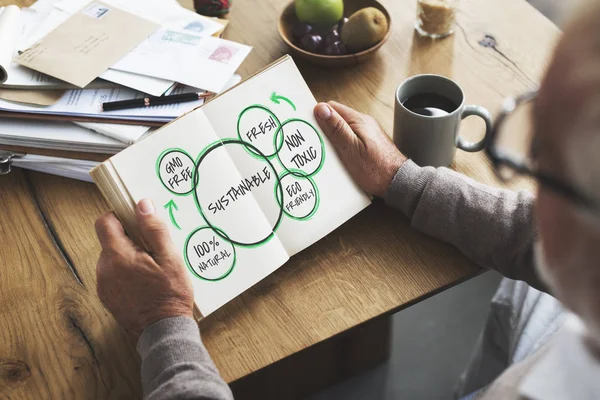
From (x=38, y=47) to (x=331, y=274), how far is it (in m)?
0.63

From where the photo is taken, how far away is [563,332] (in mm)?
605

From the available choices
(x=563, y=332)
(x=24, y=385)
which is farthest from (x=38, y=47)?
(x=563, y=332)

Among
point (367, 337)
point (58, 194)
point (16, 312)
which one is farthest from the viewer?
point (367, 337)

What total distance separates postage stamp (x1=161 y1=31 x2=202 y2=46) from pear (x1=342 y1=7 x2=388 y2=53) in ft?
0.86

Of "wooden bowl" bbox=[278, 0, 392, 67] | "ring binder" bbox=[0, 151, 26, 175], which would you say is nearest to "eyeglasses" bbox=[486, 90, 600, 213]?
"wooden bowl" bbox=[278, 0, 392, 67]

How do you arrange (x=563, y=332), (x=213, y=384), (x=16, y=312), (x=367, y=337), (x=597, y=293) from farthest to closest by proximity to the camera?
(x=367, y=337) < (x=16, y=312) < (x=213, y=384) < (x=563, y=332) < (x=597, y=293)

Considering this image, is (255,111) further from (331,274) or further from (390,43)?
(390,43)

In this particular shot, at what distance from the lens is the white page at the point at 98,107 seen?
37.6 inches

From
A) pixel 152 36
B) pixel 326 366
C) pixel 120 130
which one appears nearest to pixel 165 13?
pixel 152 36

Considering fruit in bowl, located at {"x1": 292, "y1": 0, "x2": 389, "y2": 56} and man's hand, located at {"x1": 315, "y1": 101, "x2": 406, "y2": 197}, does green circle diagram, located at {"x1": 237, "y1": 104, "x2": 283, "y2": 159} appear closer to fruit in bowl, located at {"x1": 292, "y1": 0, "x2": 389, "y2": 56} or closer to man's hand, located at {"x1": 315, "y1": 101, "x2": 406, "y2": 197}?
man's hand, located at {"x1": 315, "y1": 101, "x2": 406, "y2": 197}

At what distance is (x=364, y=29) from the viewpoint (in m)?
1.06

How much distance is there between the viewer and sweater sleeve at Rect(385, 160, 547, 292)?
828 millimetres

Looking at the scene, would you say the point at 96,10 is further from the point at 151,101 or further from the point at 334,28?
the point at 334,28

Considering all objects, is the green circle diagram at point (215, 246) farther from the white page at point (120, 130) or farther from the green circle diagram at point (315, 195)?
the white page at point (120, 130)
